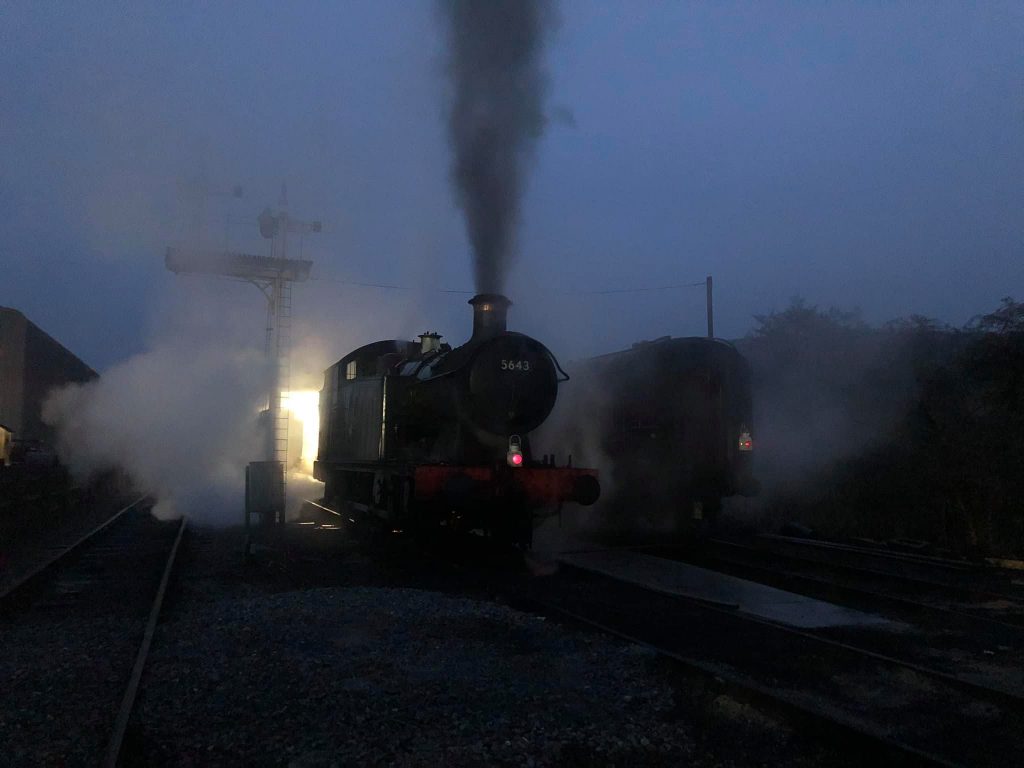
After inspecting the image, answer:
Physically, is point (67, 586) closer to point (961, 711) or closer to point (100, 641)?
point (100, 641)

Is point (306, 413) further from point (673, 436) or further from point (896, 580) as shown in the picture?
point (896, 580)

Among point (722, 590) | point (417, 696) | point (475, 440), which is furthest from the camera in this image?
point (475, 440)

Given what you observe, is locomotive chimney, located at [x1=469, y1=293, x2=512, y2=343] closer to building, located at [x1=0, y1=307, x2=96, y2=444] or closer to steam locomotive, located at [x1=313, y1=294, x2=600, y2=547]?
steam locomotive, located at [x1=313, y1=294, x2=600, y2=547]

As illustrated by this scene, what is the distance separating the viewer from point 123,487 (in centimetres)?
3247

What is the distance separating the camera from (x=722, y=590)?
31.0 ft

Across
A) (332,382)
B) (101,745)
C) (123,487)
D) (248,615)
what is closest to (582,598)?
(248,615)

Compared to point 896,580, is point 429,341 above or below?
above

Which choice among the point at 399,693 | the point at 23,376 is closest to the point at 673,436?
the point at 399,693

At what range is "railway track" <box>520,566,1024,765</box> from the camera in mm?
4582

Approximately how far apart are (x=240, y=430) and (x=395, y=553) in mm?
17376

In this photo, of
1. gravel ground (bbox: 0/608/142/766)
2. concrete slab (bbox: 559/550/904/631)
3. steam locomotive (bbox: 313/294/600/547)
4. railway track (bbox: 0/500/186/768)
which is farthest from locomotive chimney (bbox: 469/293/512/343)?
gravel ground (bbox: 0/608/142/766)

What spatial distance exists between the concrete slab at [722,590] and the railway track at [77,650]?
516 centimetres

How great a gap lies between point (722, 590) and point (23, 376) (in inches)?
1264

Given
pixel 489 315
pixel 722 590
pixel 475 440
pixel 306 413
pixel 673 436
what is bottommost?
pixel 722 590
